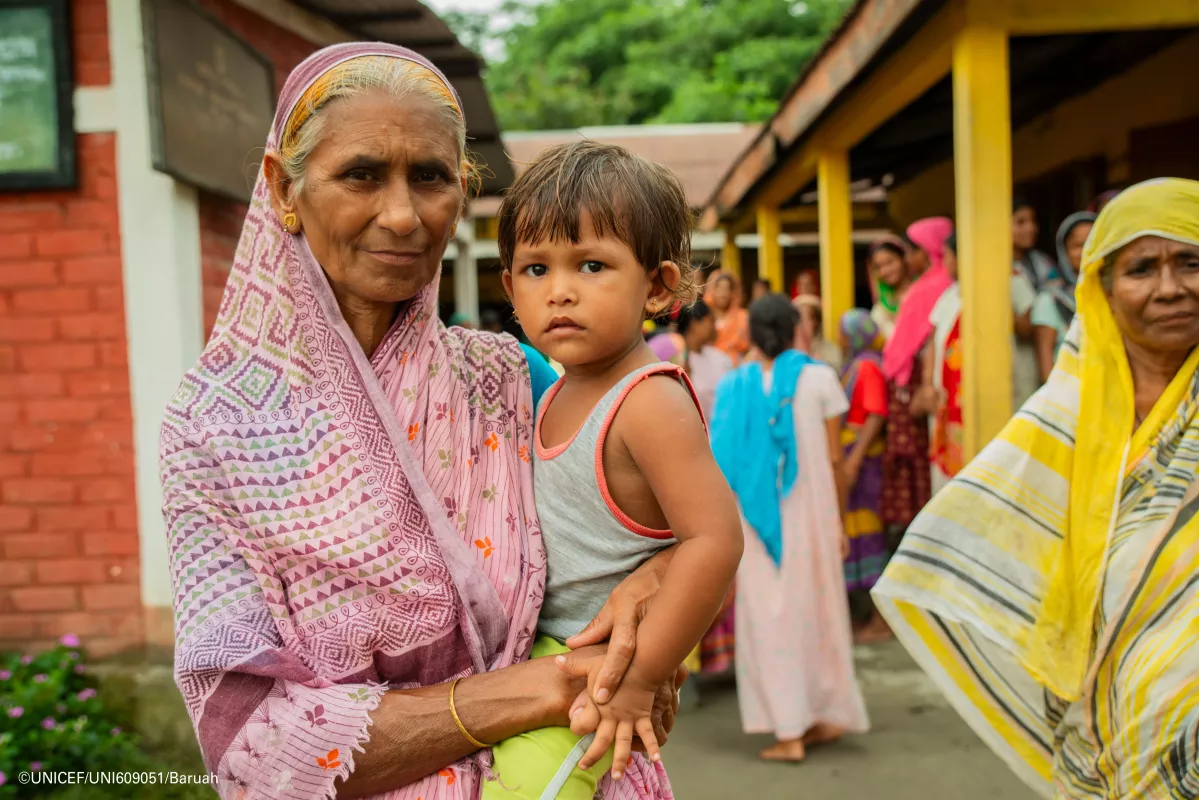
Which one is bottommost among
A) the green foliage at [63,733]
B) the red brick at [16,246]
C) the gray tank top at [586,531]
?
the green foliage at [63,733]

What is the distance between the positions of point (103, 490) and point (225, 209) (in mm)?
1488

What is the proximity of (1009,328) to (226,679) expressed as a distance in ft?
13.7

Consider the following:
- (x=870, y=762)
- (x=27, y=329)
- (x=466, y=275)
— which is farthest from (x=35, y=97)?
(x=466, y=275)

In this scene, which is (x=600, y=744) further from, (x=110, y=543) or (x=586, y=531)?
(x=110, y=543)

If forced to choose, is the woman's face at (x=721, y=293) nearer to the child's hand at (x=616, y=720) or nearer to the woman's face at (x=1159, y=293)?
the woman's face at (x=1159, y=293)

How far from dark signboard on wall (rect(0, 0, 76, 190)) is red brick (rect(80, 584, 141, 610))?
70.2 inches

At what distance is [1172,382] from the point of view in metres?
2.49

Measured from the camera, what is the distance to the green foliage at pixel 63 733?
3523mm

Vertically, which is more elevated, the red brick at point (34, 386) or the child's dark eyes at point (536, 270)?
the child's dark eyes at point (536, 270)

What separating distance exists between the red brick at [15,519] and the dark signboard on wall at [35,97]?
4.64ft

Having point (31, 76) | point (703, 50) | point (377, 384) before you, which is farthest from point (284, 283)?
point (703, 50)

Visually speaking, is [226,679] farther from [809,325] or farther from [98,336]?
A: [809,325]

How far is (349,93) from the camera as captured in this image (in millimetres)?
1543

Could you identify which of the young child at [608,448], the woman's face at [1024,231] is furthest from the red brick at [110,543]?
the woman's face at [1024,231]
